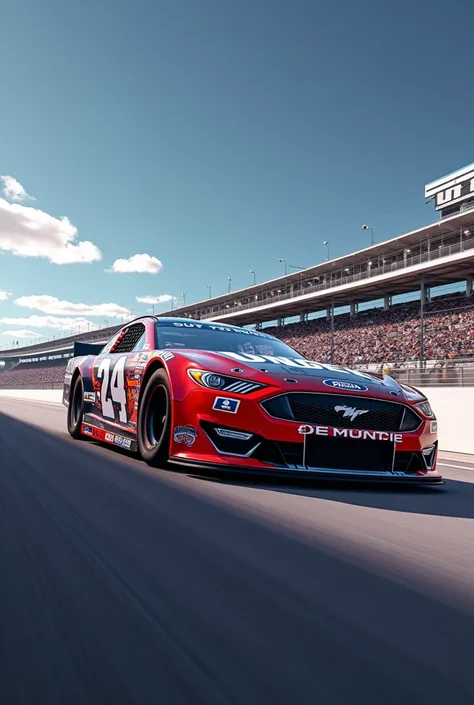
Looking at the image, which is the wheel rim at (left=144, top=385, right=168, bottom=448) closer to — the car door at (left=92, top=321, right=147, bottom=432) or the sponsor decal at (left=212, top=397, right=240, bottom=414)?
the car door at (left=92, top=321, right=147, bottom=432)

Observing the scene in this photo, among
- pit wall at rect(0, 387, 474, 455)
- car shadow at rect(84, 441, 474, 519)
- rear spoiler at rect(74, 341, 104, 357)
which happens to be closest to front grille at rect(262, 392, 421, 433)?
car shadow at rect(84, 441, 474, 519)

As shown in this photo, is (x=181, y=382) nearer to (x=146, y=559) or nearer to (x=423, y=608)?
(x=146, y=559)

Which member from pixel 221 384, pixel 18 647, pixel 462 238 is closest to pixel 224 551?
pixel 18 647

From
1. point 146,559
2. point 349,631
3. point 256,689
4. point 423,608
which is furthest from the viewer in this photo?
point 146,559

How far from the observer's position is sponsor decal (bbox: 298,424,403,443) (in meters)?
3.76

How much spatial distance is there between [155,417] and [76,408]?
281 cm

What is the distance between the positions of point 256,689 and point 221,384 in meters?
2.73

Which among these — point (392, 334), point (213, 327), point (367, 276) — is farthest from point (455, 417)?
point (367, 276)

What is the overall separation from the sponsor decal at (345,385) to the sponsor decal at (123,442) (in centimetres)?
197

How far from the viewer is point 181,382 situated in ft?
13.6

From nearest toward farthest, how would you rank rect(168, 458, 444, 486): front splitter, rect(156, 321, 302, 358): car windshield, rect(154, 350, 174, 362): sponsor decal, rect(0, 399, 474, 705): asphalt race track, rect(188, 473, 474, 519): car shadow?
rect(0, 399, 474, 705): asphalt race track < rect(188, 473, 474, 519): car shadow < rect(168, 458, 444, 486): front splitter < rect(154, 350, 174, 362): sponsor decal < rect(156, 321, 302, 358): car windshield

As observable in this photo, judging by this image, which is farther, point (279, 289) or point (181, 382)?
point (279, 289)

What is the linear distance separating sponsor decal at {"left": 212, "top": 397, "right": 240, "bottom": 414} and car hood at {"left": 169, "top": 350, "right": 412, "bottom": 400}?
225mm

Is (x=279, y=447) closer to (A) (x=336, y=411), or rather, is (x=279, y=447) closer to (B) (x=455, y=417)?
(A) (x=336, y=411)
